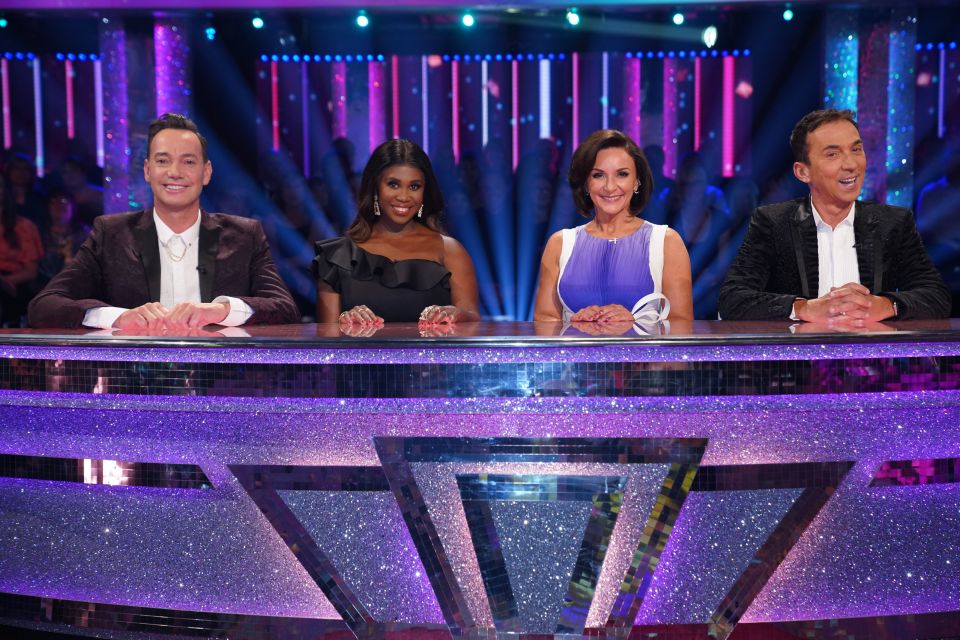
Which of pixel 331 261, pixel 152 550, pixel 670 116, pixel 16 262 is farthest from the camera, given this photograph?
pixel 670 116

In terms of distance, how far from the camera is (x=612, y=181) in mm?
3061

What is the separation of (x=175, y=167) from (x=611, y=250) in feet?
5.06

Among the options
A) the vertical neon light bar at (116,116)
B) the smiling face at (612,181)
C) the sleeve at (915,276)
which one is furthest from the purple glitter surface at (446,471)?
the vertical neon light bar at (116,116)

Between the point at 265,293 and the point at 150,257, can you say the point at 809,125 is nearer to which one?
the point at 265,293

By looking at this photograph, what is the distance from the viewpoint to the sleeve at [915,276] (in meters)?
2.51

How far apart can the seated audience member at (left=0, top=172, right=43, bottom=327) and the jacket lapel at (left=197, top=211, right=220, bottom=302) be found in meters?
4.86

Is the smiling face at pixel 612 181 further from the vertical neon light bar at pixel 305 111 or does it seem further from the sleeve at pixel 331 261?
the vertical neon light bar at pixel 305 111

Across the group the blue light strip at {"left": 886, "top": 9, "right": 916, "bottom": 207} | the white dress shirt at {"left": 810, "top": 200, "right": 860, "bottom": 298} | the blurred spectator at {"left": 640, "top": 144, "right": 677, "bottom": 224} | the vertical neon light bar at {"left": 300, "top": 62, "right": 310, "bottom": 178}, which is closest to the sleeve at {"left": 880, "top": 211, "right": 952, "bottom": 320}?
the white dress shirt at {"left": 810, "top": 200, "right": 860, "bottom": 298}

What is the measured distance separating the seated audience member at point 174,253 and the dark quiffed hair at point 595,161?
3.68ft

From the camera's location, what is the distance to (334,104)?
789 centimetres

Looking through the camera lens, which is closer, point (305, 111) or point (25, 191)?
point (25, 191)

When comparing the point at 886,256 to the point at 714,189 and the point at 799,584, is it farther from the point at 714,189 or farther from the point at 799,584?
the point at 714,189

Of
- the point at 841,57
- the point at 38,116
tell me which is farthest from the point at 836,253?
the point at 38,116

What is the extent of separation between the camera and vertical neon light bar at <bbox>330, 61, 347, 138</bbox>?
779 cm
